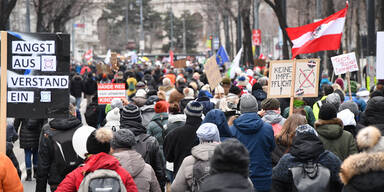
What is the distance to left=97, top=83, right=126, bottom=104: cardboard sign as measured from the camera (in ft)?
46.1

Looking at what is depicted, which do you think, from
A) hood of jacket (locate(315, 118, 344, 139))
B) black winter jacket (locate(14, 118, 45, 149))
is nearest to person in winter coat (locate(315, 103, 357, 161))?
hood of jacket (locate(315, 118, 344, 139))

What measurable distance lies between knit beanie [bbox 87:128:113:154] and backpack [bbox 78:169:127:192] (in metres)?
0.29

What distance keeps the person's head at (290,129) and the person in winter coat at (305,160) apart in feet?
→ 4.19

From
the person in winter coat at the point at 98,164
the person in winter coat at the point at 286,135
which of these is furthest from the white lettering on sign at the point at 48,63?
the person in winter coat at the point at 286,135

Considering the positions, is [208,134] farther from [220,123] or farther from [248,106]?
[248,106]

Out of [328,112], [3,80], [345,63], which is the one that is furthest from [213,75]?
[3,80]

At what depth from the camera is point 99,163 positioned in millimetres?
5164

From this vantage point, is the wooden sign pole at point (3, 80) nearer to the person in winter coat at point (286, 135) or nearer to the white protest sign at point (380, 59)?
the person in winter coat at point (286, 135)

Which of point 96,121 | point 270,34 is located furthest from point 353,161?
point 270,34

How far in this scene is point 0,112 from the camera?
271 inches

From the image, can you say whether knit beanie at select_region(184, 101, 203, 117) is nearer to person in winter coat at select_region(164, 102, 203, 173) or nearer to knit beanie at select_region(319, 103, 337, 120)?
person in winter coat at select_region(164, 102, 203, 173)

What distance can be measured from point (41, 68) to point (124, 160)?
5.07ft

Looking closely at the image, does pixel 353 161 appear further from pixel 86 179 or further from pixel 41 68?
pixel 41 68

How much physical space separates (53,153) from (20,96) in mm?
816
